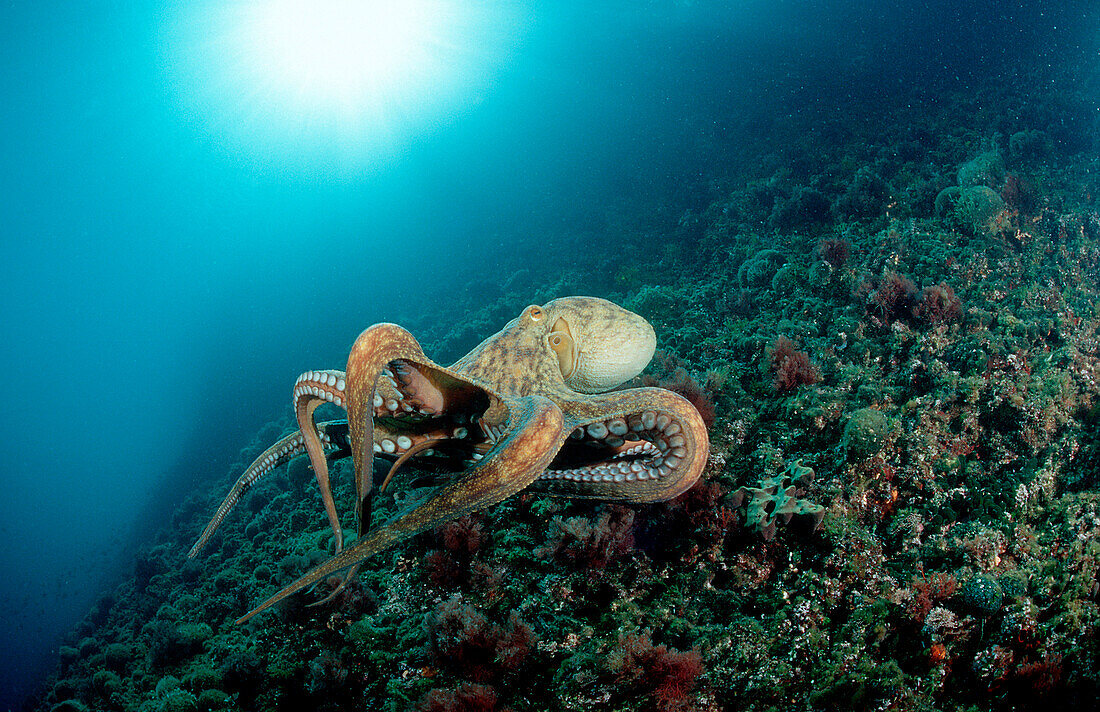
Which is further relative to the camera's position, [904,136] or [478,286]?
[478,286]

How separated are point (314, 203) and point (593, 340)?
358ft

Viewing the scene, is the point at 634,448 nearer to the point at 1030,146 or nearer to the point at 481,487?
the point at 481,487

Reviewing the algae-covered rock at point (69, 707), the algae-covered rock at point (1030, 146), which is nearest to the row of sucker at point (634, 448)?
the algae-covered rock at point (69, 707)

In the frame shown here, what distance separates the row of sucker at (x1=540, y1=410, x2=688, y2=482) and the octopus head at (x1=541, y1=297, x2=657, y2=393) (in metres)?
0.91

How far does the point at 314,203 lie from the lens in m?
95.0

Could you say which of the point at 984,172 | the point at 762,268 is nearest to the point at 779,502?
the point at 762,268

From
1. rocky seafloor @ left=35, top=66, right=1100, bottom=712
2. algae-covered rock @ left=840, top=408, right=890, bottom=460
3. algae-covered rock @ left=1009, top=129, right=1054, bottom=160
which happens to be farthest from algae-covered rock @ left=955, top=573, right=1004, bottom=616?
algae-covered rock @ left=1009, top=129, right=1054, bottom=160

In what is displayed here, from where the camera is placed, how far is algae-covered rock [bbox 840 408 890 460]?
2.83 m

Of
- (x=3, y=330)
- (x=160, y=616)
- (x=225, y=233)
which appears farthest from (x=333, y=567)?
(x=3, y=330)

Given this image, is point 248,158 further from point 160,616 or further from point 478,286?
point 160,616

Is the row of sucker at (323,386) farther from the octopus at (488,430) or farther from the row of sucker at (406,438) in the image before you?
the row of sucker at (406,438)

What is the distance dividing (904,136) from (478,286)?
1347 centimetres

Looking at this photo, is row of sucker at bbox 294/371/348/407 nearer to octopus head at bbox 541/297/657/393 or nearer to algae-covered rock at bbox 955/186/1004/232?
octopus head at bbox 541/297/657/393

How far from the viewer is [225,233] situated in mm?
104250
